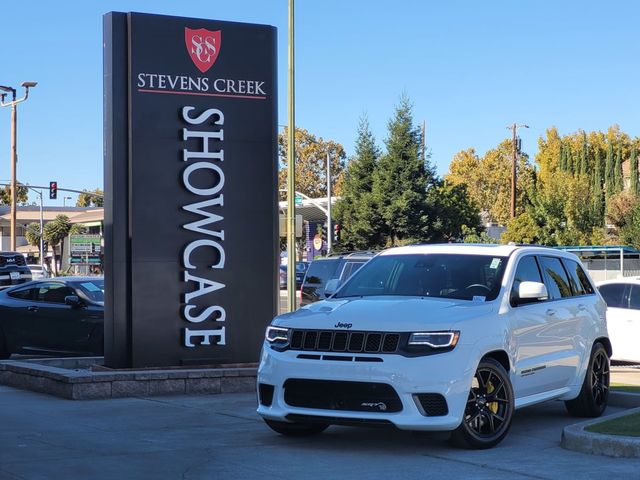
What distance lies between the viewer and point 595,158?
7562 cm

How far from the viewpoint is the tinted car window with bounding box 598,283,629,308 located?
53.6ft

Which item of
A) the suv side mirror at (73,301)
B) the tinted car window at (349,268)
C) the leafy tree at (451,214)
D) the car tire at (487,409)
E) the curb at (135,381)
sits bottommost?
the curb at (135,381)

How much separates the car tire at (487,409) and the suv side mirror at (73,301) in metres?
8.97

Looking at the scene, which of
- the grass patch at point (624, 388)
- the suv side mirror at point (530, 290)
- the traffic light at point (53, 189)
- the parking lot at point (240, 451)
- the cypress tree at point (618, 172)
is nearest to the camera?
the parking lot at point (240, 451)

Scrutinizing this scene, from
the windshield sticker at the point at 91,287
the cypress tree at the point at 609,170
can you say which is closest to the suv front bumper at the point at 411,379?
the windshield sticker at the point at 91,287

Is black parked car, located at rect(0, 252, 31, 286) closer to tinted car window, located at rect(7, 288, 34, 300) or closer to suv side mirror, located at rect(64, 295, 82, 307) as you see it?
tinted car window, located at rect(7, 288, 34, 300)

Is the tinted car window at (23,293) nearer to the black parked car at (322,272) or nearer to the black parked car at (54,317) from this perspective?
the black parked car at (54,317)

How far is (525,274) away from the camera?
9141 mm

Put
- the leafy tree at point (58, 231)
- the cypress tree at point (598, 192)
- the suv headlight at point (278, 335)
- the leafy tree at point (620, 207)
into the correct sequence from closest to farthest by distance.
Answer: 1. the suv headlight at point (278, 335)
2. the leafy tree at point (620, 207)
3. the cypress tree at point (598, 192)
4. the leafy tree at point (58, 231)

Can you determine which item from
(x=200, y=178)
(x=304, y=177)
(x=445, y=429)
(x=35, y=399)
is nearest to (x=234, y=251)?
(x=200, y=178)

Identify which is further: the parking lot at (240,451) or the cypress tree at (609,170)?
the cypress tree at (609,170)

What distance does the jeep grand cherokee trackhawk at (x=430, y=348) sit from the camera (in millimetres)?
7504

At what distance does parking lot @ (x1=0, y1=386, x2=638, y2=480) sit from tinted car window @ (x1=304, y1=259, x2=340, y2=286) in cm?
981

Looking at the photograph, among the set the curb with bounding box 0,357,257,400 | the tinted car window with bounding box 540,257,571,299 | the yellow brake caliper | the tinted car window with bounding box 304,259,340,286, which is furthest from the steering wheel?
the tinted car window with bounding box 304,259,340,286
